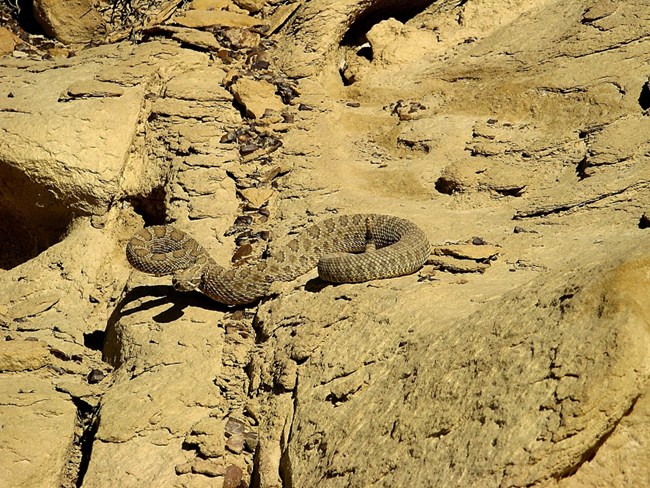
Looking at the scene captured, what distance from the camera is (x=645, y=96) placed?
8.16m

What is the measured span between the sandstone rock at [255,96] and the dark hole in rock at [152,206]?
1.57 meters

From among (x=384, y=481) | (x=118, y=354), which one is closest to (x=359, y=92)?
(x=118, y=354)

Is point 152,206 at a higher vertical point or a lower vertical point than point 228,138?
lower

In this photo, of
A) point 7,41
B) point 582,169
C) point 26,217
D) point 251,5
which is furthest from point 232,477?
point 7,41

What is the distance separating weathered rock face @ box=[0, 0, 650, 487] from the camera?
4047 millimetres

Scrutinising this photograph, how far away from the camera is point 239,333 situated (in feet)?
23.4

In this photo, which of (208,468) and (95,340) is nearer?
(208,468)

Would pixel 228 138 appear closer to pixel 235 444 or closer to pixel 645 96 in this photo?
pixel 235 444

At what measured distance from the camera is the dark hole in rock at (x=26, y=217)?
32.2 feet

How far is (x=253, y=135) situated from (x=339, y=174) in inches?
55.4

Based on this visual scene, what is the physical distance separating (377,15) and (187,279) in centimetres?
588

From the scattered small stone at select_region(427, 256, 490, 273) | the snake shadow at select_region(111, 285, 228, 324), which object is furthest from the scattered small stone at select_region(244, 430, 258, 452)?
the scattered small stone at select_region(427, 256, 490, 273)

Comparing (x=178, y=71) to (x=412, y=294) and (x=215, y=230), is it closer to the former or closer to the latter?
(x=215, y=230)

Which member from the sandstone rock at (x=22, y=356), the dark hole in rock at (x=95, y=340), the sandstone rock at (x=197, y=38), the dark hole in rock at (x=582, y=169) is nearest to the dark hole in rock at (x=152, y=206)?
the dark hole in rock at (x=95, y=340)
